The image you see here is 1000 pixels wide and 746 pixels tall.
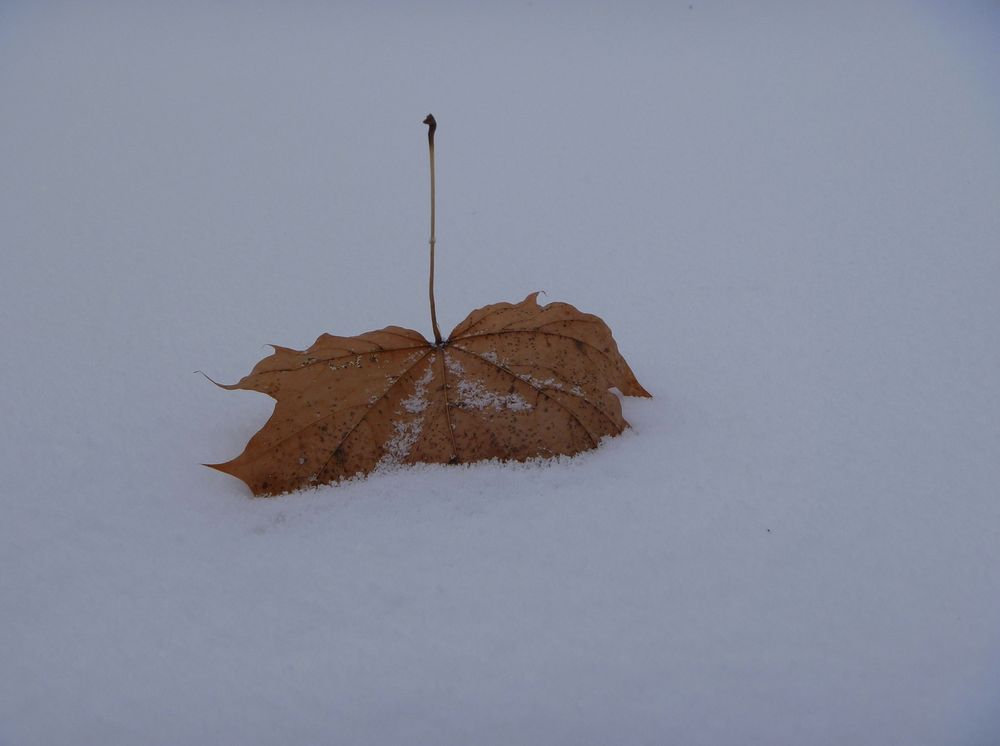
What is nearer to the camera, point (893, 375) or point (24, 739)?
point (24, 739)

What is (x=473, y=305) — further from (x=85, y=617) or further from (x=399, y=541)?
(x=85, y=617)

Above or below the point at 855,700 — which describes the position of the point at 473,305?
above

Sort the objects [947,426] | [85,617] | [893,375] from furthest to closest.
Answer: [893,375] < [947,426] < [85,617]

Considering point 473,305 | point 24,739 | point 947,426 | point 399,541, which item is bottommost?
point 24,739

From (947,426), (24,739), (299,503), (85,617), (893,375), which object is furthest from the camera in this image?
(893,375)

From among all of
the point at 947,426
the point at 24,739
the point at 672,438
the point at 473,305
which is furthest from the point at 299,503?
the point at 947,426
